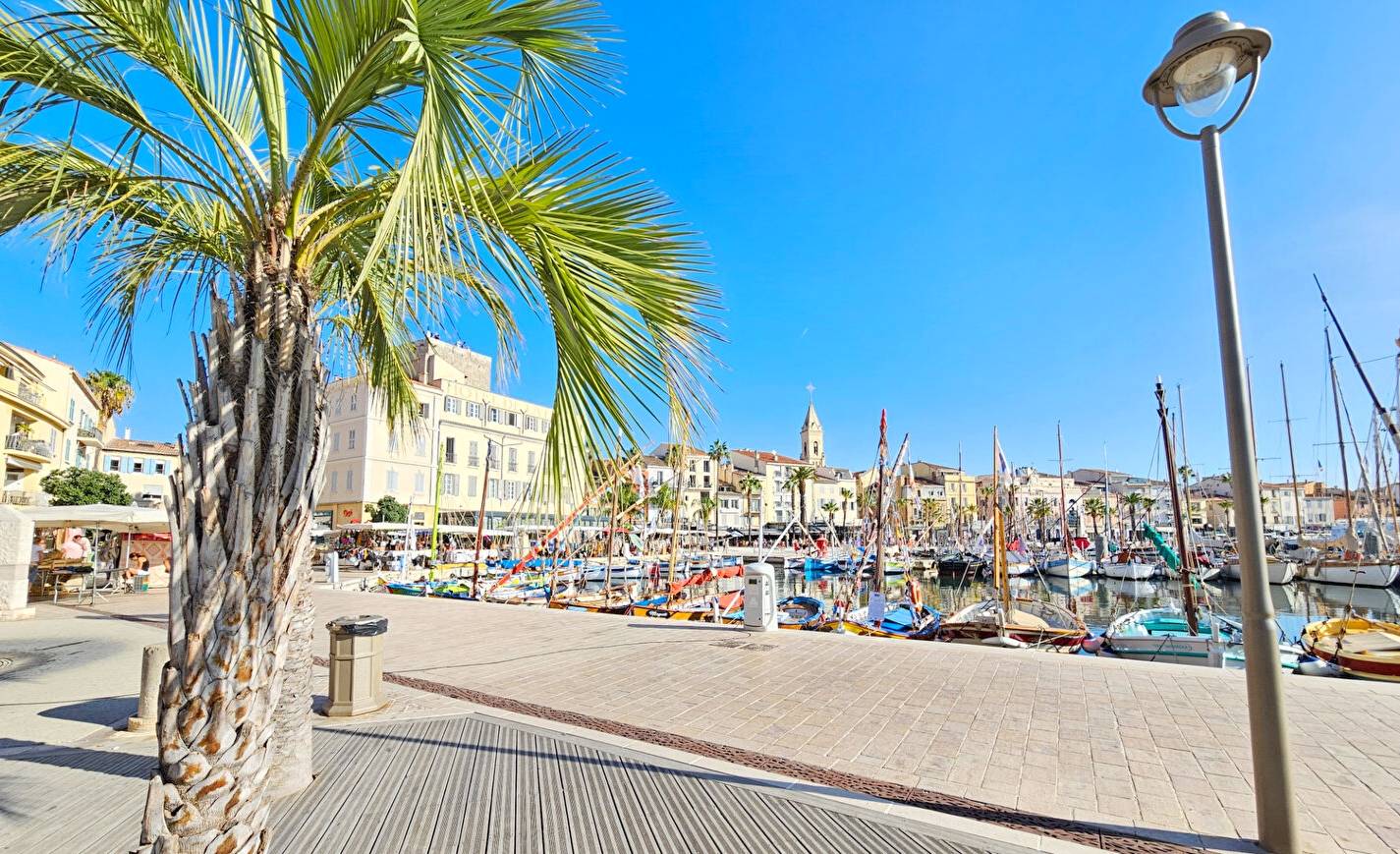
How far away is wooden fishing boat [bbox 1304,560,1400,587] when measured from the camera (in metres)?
36.3

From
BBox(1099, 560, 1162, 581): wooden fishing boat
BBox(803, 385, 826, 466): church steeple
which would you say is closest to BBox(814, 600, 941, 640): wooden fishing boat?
BBox(1099, 560, 1162, 581): wooden fishing boat

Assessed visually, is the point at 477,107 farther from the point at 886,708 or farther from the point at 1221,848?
the point at 886,708

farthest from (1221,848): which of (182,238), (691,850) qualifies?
(182,238)

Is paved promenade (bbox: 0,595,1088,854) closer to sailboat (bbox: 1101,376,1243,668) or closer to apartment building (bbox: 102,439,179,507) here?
sailboat (bbox: 1101,376,1243,668)

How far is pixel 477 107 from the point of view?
233cm

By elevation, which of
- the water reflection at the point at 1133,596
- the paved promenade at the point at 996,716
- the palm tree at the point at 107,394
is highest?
the palm tree at the point at 107,394

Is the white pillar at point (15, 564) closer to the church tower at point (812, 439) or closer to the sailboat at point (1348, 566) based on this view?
the sailboat at point (1348, 566)

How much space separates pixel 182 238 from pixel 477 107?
2.70 meters

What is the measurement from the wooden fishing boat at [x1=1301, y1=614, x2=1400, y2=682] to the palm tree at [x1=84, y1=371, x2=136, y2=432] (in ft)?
185

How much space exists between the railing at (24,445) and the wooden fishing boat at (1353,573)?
2394 inches

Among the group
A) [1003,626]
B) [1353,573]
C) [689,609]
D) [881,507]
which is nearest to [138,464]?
[689,609]

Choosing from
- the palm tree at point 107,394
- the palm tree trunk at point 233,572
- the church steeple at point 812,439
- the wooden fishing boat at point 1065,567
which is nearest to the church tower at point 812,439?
the church steeple at point 812,439

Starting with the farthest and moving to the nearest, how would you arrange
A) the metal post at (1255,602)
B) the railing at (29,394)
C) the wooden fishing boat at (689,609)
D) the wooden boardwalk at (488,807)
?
the railing at (29,394), the wooden fishing boat at (689,609), the wooden boardwalk at (488,807), the metal post at (1255,602)

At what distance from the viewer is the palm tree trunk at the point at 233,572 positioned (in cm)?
234
